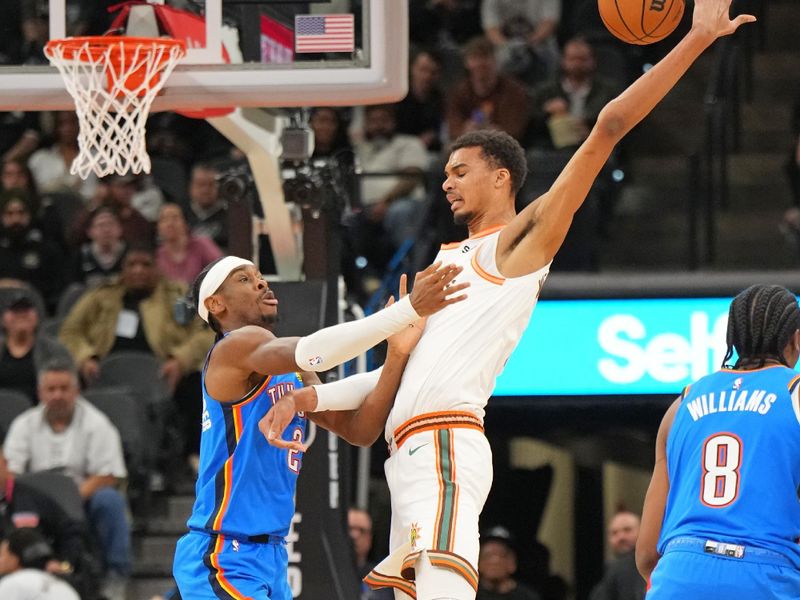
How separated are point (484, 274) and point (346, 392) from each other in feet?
2.28

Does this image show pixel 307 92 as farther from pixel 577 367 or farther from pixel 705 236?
pixel 705 236

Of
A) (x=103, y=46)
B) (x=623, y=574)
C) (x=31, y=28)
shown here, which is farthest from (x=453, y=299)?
(x=31, y=28)

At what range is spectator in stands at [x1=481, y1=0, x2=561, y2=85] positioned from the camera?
13742 millimetres

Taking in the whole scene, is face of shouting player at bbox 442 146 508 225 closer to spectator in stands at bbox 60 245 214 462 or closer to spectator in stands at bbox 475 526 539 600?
spectator in stands at bbox 475 526 539 600

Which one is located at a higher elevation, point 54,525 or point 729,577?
point 729,577

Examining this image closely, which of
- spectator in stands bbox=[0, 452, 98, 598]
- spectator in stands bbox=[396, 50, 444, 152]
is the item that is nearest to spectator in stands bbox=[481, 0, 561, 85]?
spectator in stands bbox=[396, 50, 444, 152]

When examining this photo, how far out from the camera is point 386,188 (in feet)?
42.4

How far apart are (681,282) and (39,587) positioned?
14.7ft

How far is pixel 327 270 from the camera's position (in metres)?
8.80

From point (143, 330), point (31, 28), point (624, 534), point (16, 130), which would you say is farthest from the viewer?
point (16, 130)

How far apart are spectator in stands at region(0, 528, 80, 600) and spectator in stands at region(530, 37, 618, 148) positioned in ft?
16.7

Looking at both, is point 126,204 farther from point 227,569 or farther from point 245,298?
point 227,569

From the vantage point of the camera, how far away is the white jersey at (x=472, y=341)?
568 centimetres

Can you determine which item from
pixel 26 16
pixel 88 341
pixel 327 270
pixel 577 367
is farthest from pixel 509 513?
pixel 26 16
